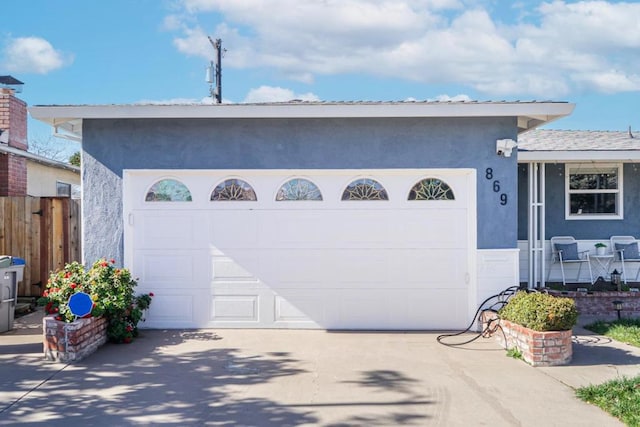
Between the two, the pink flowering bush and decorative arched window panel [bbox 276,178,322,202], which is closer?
the pink flowering bush

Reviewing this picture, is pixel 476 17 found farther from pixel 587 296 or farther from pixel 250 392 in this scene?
pixel 250 392

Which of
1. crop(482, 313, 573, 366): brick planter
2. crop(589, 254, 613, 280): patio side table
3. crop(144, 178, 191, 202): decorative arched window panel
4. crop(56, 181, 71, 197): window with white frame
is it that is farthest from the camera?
crop(56, 181, 71, 197): window with white frame

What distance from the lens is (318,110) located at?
751cm

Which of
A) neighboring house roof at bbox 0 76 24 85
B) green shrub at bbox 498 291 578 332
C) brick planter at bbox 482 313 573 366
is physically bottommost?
brick planter at bbox 482 313 573 366

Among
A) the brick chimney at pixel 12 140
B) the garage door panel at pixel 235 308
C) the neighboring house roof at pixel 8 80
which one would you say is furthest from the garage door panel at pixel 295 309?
the neighboring house roof at pixel 8 80

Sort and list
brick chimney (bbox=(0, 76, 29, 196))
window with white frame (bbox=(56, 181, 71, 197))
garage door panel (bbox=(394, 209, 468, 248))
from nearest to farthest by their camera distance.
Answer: garage door panel (bbox=(394, 209, 468, 248))
brick chimney (bbox=(0, 76, 29, 196))
window with white frame (bbox=(56, 181, 71, 197))

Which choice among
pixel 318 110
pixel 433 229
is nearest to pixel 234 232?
pixel 318 110

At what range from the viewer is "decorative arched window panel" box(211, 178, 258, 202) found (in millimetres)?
8023

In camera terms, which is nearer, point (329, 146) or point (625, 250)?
point (329, 146)

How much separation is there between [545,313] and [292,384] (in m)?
3.10

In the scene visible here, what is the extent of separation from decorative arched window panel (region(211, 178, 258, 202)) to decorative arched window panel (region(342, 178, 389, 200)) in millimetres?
1440

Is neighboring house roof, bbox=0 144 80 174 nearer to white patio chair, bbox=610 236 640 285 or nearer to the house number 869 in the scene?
the house number 869

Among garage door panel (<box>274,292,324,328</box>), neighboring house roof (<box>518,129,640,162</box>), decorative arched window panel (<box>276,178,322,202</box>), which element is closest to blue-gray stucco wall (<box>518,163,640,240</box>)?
neighboring house roof (<box>518,129,640,162</box>)

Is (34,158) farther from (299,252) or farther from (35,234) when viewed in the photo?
(299,252)
